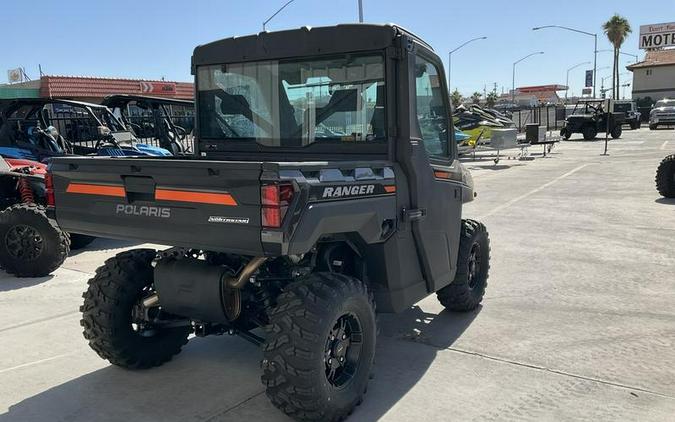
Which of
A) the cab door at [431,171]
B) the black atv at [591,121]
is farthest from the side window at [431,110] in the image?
the black atv at [591,121]

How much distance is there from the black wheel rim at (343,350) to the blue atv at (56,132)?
6.73 metres

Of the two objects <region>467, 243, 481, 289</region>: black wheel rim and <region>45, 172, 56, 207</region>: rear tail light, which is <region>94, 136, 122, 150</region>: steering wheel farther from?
<region>467, 243, 481, 289</region>: black wheel rim

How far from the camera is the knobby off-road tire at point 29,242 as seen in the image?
20.6 feet

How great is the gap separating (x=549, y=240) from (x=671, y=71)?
7365 cm

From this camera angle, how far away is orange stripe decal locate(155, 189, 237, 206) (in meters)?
2.85

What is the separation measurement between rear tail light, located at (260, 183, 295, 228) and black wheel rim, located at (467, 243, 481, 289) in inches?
107

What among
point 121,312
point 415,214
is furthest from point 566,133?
point 121,312

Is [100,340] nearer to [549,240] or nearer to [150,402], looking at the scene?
[150,402]

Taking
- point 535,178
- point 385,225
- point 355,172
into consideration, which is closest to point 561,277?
point 385,225

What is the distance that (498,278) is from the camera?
6.34 metres

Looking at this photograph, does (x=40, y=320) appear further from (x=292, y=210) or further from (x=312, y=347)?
(x=292, y=210)

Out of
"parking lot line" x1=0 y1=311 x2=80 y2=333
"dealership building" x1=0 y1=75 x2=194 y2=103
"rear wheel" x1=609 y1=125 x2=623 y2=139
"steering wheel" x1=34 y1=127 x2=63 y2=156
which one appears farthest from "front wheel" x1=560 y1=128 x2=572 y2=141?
"parking lot line" x1=0 y1=311 x2=80 y2=333

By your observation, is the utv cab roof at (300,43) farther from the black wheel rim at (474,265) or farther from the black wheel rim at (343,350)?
the black wheel rim at (474,265)

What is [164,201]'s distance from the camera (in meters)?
3.07
